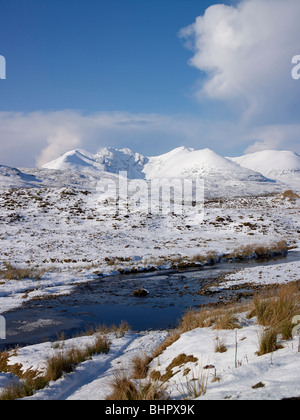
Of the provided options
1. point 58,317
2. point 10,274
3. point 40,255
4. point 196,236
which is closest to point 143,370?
point 58,317

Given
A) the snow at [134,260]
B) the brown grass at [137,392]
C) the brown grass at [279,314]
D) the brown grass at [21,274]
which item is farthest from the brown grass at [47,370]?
the brown grass at [21,274]

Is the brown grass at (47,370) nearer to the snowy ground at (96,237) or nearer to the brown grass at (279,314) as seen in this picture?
the brown grass at (279,314)

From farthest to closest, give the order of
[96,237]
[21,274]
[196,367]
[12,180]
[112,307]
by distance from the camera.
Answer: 1. [12,180]
2. [96,237]
3. [21,274]
4. [112,307]
5. [196,367]

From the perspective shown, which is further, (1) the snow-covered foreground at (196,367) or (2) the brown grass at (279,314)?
(2) the brown grass at (279,314)

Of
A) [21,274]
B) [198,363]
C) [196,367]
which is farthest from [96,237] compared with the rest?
[196,367]

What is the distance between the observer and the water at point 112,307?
34.7 feet

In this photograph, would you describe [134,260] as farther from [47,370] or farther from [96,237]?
[47,370]

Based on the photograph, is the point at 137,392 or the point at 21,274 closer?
the point at 137,392

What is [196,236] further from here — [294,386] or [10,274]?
[294,386]

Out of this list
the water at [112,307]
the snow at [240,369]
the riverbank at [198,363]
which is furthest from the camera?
the water at [112,307]

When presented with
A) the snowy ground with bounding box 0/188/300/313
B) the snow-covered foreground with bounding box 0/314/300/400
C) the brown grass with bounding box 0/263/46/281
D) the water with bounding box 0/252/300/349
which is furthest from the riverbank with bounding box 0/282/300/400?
the brown grass with bounding box 0/263/46/281

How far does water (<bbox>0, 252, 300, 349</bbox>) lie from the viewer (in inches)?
416

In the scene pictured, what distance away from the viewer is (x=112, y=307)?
1345cm
